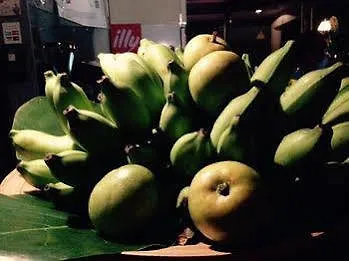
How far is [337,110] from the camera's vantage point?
0.73 metres

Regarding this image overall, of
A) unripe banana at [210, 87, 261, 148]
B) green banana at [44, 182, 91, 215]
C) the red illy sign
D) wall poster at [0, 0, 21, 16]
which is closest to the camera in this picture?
unripe banana at [210, 87, 261, 148]

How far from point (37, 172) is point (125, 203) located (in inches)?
11.0

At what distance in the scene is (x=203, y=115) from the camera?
0.76 metres

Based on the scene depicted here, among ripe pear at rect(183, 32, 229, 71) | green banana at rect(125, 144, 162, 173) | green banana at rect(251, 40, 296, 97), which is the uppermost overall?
ripe pear at rect(183, 32, 229, 71)

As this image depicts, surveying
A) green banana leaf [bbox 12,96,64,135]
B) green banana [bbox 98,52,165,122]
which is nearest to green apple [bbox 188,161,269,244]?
green banana [bbox 98,52,165,122]

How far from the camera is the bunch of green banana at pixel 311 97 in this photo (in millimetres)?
690

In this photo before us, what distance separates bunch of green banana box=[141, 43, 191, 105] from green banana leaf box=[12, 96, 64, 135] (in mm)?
232

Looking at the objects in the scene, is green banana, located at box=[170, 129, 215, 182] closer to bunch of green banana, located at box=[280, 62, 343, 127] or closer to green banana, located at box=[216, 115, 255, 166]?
green banana, located at box=[216, 115, 255, 166]

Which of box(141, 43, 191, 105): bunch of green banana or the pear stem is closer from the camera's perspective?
the pear stem

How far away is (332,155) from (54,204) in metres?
0.45

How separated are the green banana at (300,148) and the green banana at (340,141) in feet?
0.25

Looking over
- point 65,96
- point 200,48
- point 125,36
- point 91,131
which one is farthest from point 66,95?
point 125,36

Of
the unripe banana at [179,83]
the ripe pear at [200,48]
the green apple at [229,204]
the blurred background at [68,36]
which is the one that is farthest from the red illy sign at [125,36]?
the green apple at [229,204]

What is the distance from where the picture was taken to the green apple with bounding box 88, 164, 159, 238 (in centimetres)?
62
